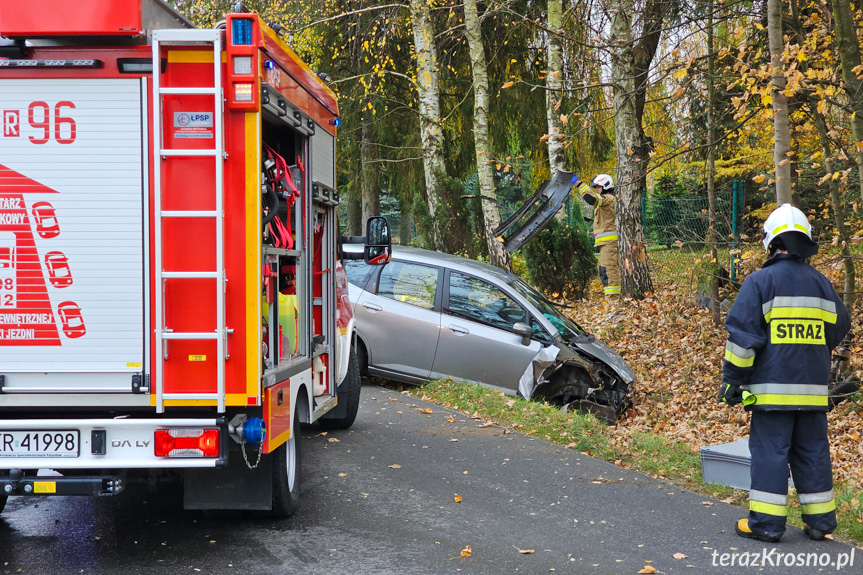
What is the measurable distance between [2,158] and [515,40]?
15.6 m

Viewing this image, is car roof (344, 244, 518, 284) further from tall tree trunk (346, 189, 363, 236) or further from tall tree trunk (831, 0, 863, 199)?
tall tree trunk (346, 189, 363, 236)

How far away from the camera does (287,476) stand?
17.6 feet

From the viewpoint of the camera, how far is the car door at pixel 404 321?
9812mm

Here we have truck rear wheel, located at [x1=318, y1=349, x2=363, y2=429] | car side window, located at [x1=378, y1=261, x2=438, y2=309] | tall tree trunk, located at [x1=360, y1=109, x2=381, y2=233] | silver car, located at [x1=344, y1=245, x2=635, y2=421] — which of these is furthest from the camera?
tall tree trunk, located at [x1=360, y1=109, x2=381, y2=233]

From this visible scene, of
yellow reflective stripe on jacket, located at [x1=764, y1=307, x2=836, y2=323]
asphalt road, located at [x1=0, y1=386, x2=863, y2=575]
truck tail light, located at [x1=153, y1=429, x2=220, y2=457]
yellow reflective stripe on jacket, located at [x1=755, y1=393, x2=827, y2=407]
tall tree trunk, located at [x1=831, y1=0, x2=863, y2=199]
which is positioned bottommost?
asphalt road, located at [x1=0, y1=386, x2=863, y2=575]

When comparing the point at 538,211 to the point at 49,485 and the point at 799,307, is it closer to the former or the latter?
the point at 799,307

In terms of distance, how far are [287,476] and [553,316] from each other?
16.7ft

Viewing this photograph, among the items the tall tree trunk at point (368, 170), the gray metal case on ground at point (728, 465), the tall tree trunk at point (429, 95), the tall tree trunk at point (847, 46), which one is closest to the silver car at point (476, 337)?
the gray metal case on ground at point (728, 465)

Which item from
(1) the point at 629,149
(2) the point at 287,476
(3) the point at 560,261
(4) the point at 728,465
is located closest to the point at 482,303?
(4) the point at 728,465

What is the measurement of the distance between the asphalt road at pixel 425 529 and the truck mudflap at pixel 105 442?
637 mm

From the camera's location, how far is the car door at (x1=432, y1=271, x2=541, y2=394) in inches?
373

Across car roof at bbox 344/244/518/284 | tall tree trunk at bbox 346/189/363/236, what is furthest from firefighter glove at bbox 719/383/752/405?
tall tree trunk at bbox 346/189/363/236

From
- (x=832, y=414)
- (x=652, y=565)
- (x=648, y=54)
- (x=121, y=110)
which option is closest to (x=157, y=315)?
(x=121, y=110)

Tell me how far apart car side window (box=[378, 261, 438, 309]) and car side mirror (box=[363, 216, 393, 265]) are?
2221 millimetres
